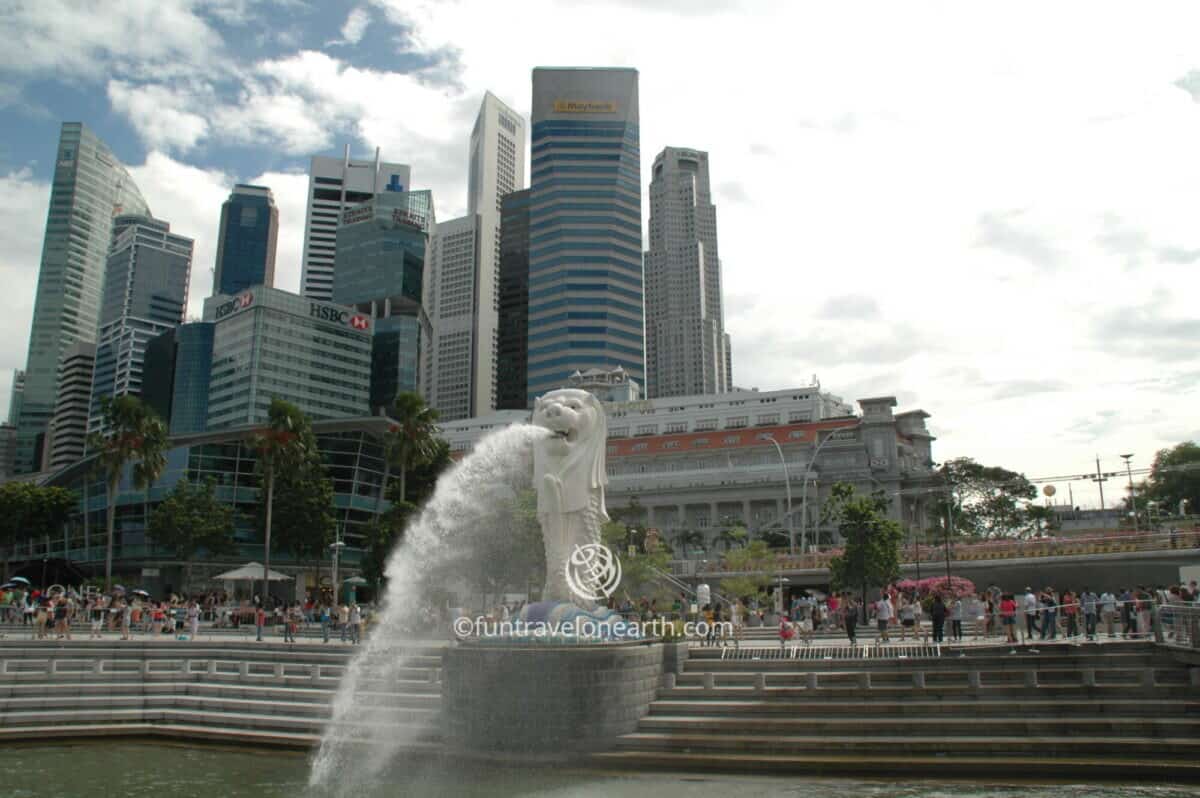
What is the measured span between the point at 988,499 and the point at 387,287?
127 meters

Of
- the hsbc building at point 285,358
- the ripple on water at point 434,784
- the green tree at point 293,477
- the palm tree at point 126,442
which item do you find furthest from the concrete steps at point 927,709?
the hsbc building at point 285,358

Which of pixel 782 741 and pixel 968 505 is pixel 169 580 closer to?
pixel 782 741

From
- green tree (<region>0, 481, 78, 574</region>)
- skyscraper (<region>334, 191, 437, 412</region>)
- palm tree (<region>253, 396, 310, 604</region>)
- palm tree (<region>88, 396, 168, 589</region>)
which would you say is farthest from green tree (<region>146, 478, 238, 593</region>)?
skyscraper (<region>334, 191, 437, 412</region>)

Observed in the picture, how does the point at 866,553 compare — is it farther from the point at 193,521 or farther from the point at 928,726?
the point at 193,521

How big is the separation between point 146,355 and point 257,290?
51.1 meters

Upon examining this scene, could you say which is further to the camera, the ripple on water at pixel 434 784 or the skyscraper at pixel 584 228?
the skyscraper at pixel 584 228

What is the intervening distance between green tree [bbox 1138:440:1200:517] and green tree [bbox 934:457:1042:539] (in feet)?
36.4

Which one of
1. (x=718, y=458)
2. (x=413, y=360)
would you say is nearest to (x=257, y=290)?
(x=413, y=360)

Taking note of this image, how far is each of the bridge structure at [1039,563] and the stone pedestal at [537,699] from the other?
35.8 metres

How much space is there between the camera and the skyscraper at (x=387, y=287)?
568 feet

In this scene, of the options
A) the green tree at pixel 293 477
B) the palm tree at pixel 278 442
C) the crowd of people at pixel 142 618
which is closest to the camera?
the crowd of people at pixel 142 618

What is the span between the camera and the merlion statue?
64.4 feet

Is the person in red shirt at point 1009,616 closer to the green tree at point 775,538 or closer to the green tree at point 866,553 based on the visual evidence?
the green tree at point 866,553

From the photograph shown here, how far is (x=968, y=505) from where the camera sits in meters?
96.6
